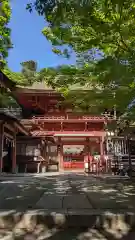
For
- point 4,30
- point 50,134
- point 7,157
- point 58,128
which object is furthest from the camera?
point 58,128

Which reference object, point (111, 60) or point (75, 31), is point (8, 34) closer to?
point (75, 31)

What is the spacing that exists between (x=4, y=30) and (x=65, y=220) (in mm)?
10470

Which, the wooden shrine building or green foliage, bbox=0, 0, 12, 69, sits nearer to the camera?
green foliage, bbox=0, 0, 12, 69

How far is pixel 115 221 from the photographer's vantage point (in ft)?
17.3

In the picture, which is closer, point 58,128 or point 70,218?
point 70,218

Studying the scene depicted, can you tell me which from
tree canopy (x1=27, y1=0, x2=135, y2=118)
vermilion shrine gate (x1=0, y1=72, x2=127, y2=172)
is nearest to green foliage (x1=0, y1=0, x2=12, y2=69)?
tree canopy (x1=27, y1=0, x2=135, y2=118)

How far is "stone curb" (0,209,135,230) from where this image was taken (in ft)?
17.4

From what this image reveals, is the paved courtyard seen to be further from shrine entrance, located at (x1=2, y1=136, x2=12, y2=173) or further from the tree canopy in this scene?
shrine entrance, located at (x1=2, y1=136, x2=12, y2=173)

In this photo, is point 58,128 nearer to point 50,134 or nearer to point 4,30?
point 50,134

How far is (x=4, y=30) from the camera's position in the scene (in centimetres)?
1330

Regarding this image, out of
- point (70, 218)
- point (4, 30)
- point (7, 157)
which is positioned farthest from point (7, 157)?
point (70, 218)

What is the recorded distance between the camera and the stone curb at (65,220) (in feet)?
17.4

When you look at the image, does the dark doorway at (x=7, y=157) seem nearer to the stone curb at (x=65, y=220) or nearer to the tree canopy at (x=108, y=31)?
the tree canopy at (x=108, y=31)

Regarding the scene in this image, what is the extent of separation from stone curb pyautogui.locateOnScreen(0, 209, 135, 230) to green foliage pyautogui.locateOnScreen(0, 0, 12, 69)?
959 centimetres
